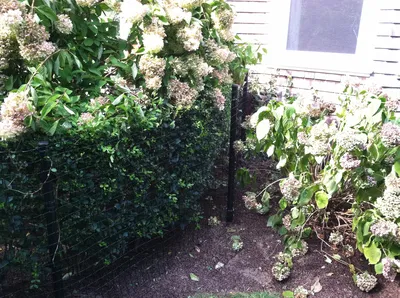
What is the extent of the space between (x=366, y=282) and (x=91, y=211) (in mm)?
1906

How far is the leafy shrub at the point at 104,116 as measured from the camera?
194 cm

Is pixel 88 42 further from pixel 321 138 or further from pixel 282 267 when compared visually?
pixel 282 267

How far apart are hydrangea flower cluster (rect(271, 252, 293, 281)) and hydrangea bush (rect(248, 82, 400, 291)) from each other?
105 millimetres

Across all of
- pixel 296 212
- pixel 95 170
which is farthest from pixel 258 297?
pixel 95 170

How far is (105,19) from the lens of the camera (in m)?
2.63

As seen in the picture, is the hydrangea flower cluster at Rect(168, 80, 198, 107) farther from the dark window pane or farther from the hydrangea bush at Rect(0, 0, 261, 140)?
the dark window pane

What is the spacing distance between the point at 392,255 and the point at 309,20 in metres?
3.13

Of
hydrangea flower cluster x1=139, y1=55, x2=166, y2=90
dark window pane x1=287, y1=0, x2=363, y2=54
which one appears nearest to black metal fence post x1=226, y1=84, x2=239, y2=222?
hydrangea flower cluster x1=139, y1=55, x2=166, y2=90

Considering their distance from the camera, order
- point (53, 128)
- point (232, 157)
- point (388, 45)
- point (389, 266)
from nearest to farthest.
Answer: point (53, 128)
point (389, 266)
point (232, 157)
point (388, 45)

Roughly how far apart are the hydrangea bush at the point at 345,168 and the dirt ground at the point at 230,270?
0.52 feet

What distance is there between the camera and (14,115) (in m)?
1.78

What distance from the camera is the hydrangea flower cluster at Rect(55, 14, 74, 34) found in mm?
2096

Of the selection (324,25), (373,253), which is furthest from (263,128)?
(324,25)

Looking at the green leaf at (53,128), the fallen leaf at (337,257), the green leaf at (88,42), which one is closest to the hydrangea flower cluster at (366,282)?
the fallen leaf at (337,257)
